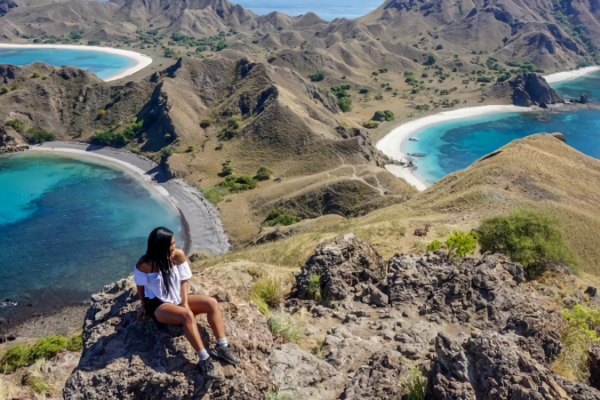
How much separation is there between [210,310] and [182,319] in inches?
20.9

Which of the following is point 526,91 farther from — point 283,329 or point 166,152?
point 283,329

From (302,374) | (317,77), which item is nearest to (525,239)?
(302,374)

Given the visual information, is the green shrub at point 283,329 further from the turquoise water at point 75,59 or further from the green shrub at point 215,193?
the turquoise water at point 75,59

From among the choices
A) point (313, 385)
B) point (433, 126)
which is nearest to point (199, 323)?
point (313, 385)

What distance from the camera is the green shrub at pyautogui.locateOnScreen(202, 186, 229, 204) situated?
56.3m

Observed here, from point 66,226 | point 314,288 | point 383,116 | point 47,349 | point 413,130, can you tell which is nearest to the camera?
point 314,288

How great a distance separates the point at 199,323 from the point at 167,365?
3.04ft

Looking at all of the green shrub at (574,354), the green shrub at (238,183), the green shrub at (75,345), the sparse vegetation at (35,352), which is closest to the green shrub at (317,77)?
the green shrub at (238,183)

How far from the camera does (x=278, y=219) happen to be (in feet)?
160

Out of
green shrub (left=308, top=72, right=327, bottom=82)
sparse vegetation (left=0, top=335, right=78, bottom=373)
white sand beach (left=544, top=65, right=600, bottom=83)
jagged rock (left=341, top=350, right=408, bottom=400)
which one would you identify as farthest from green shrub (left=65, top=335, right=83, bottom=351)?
white sand beach (left=544, top=65, right=600, bottom=83)

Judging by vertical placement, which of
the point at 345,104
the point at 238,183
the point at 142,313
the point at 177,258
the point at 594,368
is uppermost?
the point at 177,258

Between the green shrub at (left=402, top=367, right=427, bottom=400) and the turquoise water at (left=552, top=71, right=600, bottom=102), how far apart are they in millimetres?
161705

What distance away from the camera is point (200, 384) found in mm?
6719

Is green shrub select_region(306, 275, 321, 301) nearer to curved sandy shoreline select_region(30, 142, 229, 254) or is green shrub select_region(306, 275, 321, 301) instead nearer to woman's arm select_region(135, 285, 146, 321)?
A: woman's arm select_region(135, 285, 146, 321)
